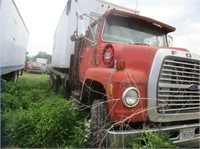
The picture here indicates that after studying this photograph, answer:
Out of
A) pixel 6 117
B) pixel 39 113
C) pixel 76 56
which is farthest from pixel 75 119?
pixel 76 56

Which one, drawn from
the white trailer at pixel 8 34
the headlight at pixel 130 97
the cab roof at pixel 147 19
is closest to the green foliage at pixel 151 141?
the headlight at pixel 130 97

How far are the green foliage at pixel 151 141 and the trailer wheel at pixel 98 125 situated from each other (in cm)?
49

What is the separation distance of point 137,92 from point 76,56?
367 centimetres

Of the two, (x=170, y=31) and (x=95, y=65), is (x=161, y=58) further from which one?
(x=170, y=31)

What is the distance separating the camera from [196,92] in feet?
12.8

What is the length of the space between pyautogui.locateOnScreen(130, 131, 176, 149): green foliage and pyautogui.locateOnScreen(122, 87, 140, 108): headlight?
44cm

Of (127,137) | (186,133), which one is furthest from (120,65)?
(186,133)

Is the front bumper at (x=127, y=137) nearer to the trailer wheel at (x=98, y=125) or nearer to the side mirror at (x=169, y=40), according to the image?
the trailer wheel at (x=98, y=125)

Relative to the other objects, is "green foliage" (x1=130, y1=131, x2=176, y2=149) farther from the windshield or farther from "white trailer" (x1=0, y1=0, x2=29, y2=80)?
"white trailer" (x1=0, y1=0, x2=29, y2=80)

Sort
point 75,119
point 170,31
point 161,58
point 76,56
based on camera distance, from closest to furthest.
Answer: point 161,58 < point 75,119 < point 170,31 < point 76,56

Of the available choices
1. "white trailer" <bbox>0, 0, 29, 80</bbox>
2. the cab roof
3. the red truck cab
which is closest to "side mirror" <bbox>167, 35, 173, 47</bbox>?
the cab roof

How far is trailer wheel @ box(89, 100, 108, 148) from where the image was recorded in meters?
3.69

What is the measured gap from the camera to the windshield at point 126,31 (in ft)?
16.5

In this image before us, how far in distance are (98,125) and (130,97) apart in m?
0.68
